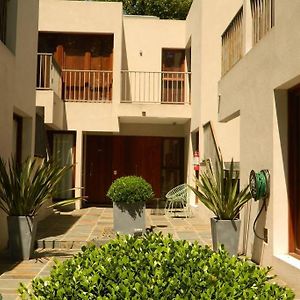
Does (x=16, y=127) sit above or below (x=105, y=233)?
above

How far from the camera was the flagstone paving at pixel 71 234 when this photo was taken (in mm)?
5492

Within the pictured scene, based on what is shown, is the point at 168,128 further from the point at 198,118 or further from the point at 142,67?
the point at 198,118

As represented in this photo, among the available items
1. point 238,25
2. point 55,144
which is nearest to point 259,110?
point 238,25

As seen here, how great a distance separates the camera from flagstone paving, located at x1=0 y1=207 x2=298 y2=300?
18.0 ft

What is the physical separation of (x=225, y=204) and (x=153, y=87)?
8652mm

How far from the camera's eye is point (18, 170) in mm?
6629

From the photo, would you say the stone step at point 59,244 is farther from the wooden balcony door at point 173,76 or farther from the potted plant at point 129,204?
the wooden balcony door at point 173,76

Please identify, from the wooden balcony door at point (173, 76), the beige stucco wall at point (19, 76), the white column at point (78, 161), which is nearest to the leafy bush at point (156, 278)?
the beige stucco wall at point (19, 76)

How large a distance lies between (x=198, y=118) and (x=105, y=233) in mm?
4839

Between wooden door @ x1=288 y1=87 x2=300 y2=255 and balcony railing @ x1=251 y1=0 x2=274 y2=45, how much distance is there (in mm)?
1168

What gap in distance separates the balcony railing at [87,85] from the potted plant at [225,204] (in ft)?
26.1

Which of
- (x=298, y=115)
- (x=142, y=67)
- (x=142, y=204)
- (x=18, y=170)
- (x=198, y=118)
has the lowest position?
(x=142, y=204)

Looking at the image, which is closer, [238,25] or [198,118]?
[238,25]

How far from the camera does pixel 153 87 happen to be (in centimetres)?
1457
